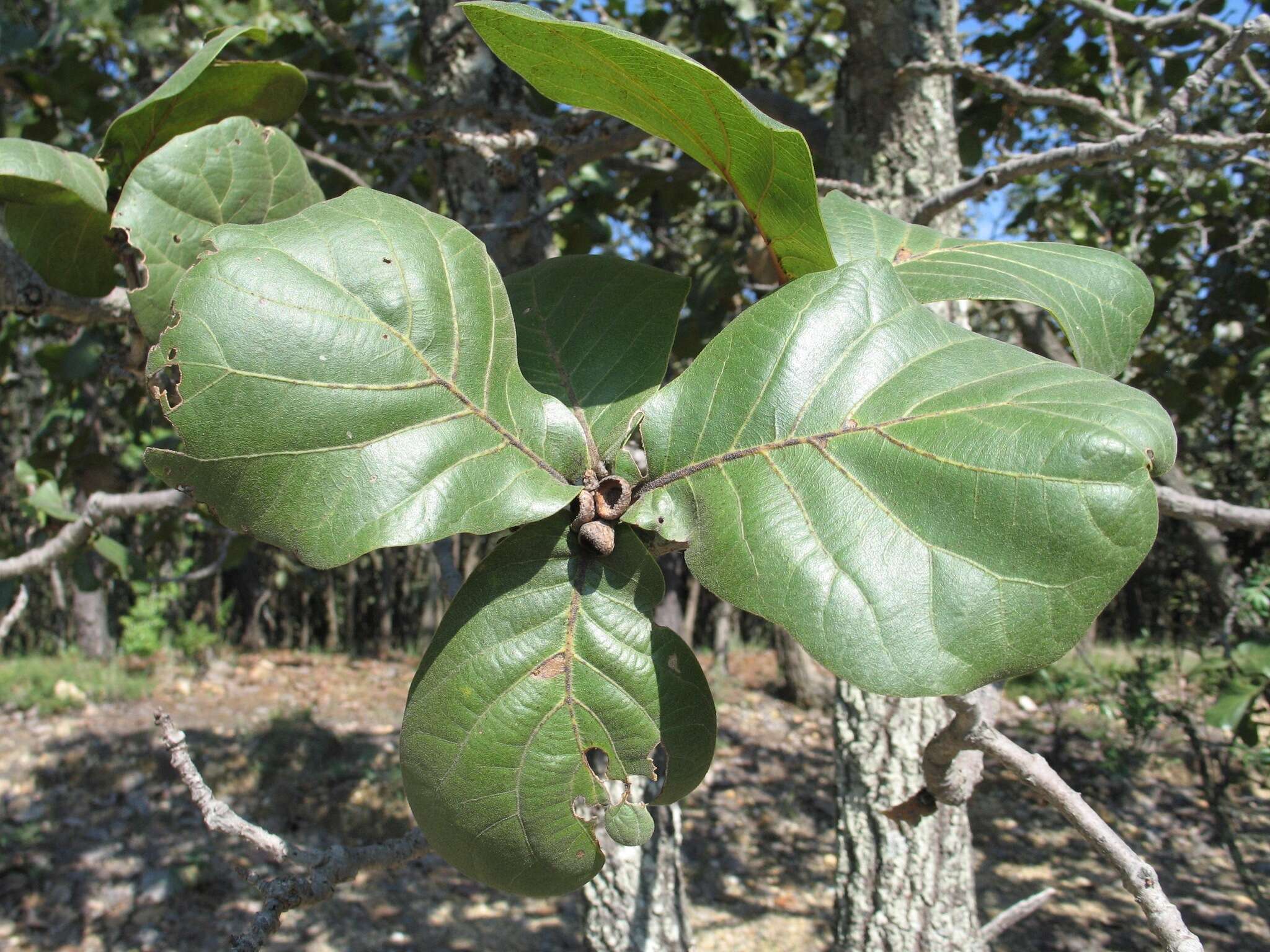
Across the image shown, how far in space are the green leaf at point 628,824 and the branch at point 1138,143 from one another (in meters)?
1.04

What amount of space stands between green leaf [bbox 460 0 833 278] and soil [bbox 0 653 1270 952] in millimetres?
3620

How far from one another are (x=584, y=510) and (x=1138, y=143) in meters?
1.10

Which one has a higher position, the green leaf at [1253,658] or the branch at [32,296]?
the branch at [32,296]

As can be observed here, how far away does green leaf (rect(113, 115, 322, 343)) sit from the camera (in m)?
0.92

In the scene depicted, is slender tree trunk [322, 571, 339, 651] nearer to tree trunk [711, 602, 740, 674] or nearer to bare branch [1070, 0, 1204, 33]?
tree trunk [711, 602, 740, 674]

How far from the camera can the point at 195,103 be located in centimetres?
104

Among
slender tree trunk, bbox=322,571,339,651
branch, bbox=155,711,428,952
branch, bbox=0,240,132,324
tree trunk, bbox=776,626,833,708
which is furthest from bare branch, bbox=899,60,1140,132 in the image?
slender tree trunk, bbox=322,571,339,651

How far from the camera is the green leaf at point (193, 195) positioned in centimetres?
92

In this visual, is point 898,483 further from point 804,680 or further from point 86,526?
point 804,680

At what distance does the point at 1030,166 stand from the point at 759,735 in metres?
4.96

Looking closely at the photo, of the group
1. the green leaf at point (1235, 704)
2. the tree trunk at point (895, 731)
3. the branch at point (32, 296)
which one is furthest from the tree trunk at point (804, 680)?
the branch at point (32, 296)

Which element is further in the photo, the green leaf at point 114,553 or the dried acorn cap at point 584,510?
the green leaf at point 114,553

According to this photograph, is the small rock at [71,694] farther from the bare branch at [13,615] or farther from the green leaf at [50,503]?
the bare branch at [13,615]

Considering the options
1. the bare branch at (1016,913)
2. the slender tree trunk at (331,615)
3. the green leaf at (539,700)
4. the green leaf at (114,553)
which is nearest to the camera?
the green leaf at (539,700)
